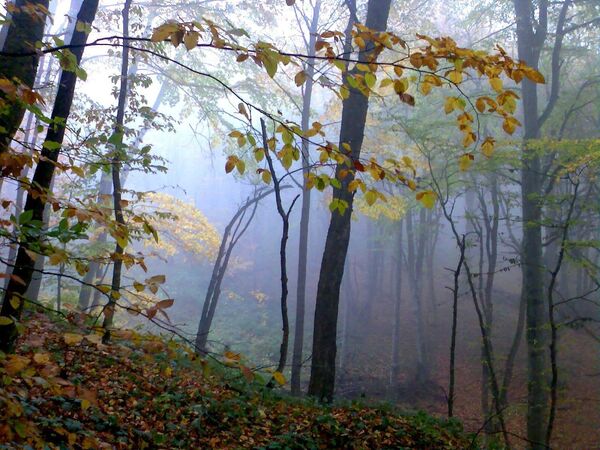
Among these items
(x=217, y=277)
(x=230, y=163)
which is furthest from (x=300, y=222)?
(x=230, y=163)

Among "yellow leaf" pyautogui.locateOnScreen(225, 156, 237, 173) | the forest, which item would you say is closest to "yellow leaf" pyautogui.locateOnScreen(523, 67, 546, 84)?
the forest

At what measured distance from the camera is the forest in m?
2.03

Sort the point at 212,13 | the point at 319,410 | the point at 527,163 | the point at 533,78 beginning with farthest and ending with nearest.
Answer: the point at 212,13 → the point at 527,163 → the point at 319,410 → the point at 533,78

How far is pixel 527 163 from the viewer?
10422 mm

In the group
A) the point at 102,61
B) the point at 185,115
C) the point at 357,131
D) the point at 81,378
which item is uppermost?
the point at 102,61

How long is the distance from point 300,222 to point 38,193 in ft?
42.3

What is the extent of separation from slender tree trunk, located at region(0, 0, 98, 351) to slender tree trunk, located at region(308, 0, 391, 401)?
399 centimetres

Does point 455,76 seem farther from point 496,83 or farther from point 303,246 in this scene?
point 303,246

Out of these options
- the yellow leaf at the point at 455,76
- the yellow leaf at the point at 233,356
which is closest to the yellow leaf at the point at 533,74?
the yellow leaf at the point at 455,76

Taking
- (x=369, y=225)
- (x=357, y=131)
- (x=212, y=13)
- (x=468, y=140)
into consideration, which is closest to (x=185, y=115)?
(x=212, y=13)

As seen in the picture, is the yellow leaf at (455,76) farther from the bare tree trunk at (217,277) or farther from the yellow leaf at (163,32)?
the bare tree trunk at (217,277)

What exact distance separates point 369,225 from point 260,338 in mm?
8388

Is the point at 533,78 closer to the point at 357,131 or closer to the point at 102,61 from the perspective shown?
the point at 357,131

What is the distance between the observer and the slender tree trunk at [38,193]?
2.10 meters
